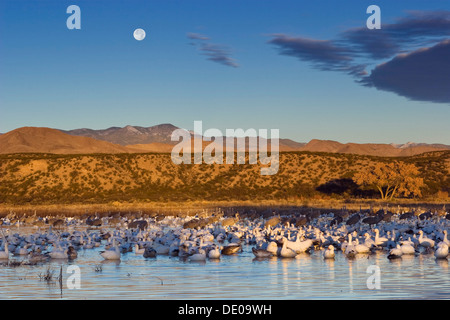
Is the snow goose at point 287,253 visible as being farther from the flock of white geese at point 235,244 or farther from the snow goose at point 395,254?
the snow goose at point 395,254

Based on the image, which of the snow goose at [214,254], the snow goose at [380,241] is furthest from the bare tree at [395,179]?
the snow goose at [214,254]

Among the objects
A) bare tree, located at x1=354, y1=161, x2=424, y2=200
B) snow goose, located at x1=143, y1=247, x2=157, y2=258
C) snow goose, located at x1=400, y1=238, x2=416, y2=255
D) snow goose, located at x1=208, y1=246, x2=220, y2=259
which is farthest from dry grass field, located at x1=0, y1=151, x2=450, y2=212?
snow goose, located at x1=400, y1=238, x2=416, y2=255

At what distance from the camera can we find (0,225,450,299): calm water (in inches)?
671

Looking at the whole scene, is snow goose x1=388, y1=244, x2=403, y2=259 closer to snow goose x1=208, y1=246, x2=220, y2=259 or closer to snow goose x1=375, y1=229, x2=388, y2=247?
snow goose x1=375, y1=229, x2=388, y2=247

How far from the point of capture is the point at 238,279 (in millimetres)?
19766

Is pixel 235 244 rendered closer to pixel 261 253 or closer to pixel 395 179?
pixel 261 253

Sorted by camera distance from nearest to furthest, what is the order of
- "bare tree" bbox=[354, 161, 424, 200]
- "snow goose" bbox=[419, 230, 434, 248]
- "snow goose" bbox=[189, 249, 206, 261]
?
"snow goose" bbox=[189, 249, 206, 261] → "snow goose" bbox=[419, 230, 434, 248] → "bare tree" bbox=[354, 161, 424, 200]

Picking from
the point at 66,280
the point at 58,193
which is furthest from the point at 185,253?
the point at 58,193

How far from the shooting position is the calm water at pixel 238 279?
17.0m

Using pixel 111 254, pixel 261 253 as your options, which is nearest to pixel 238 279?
pixel 261 253

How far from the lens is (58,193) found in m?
96.5

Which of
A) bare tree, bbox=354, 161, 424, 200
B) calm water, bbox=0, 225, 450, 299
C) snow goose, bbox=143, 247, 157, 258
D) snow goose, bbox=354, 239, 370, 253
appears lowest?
calm water, bbox=0, 225, 450, 299

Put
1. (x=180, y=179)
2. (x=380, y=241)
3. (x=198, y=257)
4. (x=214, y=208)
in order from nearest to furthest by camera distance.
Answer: (x=198, y=257) → (x=380, y=241) → (x=214, y=208) → (x=180, y=179)
